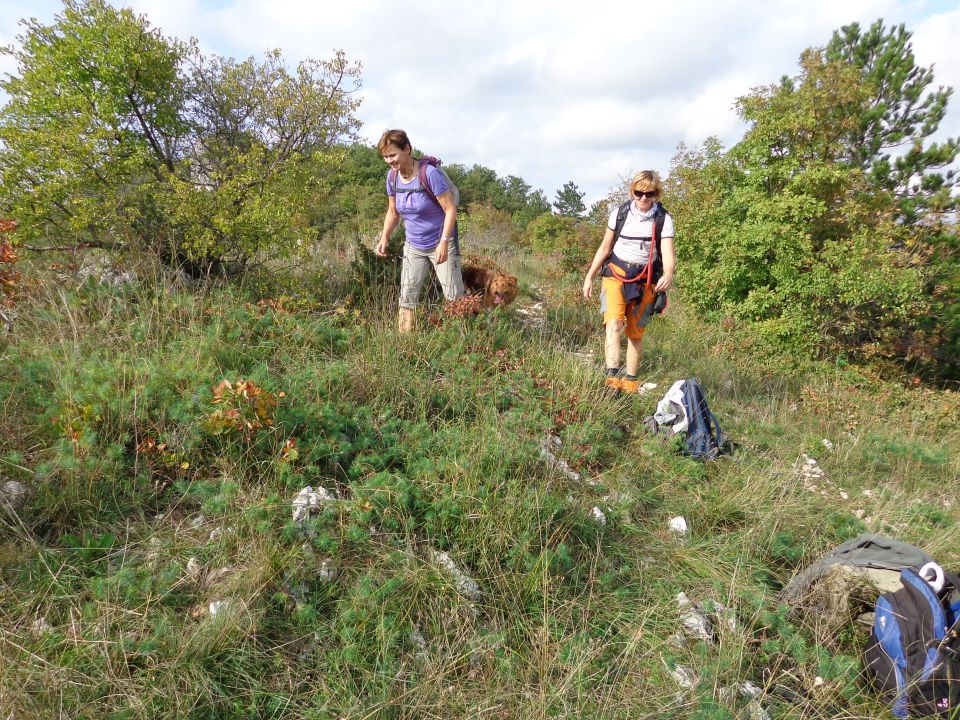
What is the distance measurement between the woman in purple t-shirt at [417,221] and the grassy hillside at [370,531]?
485 millimetres

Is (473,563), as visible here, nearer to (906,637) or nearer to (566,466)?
(566,466)

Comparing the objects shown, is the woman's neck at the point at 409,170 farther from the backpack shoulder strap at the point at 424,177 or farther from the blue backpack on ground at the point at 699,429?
the blue backpack on ground at the point at 699,429

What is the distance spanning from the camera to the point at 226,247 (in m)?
4.55

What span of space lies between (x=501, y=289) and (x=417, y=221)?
1174 millimetres

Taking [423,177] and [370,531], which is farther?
[423,177]

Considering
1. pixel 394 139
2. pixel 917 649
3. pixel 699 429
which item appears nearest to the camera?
pixel 917 649

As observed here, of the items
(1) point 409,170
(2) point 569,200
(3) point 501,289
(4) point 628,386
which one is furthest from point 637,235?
(2) point 569,200

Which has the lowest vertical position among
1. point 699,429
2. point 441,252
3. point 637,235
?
point 699,429

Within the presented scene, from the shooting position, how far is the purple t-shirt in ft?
13.9

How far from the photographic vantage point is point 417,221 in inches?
173

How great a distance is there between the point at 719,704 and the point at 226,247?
14.6ft

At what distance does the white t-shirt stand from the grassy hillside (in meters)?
1.04

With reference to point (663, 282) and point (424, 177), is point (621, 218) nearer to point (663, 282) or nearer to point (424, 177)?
point (663, 282)

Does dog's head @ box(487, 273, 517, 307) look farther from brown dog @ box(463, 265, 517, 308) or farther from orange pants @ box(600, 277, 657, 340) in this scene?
orange pants @ box(600, 277, 657, 340)
